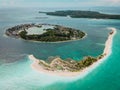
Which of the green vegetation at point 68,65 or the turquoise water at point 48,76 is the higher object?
the green vegetation at point 68,65

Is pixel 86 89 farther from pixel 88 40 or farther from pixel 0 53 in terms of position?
pixel 88 40

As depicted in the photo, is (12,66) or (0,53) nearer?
(12,66)

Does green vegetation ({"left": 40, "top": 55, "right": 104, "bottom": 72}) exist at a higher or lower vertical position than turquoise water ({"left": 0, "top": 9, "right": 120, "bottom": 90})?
higher

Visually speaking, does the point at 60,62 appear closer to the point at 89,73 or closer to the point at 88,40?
the point at 89,73

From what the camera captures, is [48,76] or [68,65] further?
[68,65]

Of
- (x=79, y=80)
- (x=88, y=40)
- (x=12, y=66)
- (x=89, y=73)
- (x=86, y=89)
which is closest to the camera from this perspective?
(x=86, y=89)

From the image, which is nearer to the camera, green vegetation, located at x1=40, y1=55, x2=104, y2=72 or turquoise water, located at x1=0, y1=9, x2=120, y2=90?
turquoise water, located at x1=0, y1=9, x2=120, y2=90

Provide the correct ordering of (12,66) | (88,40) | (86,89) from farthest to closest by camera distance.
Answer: (88,40) → (12,66) → (86,89)

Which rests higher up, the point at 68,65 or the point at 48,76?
the point at 68,65

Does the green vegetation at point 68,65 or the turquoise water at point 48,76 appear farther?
the green vegetation at point 68,65

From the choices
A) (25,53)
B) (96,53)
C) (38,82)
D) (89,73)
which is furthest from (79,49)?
(38,82)
